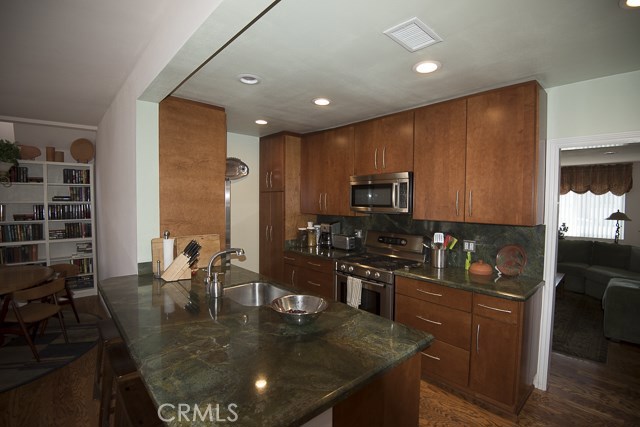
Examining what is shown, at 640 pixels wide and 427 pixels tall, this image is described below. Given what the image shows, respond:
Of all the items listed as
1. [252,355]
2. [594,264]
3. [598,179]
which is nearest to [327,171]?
[252,355]

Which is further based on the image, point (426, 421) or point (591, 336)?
point (591, 336)

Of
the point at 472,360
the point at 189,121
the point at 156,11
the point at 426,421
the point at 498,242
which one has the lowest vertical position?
the point at 426,421

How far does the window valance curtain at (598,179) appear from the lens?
6.07 m

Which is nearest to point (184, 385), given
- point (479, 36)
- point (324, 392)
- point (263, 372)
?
point (263, 372)

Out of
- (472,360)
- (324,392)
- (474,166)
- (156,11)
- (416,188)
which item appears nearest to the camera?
(324,392)

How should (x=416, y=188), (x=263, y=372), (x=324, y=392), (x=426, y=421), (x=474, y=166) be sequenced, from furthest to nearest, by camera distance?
(x=416, y=188), (x=474, y=166), (x=426, y=421), (x=263, y=372), (x=324, y=392)

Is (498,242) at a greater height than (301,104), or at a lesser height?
lesser

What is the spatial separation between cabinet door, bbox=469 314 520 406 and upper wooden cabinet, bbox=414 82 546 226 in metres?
0.78

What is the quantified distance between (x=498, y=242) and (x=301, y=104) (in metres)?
2.15

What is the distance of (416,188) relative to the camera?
290cm

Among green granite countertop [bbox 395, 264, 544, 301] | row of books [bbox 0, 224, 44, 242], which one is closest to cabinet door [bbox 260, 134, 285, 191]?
green granite countertop [bbox 395, 264, 544, 301]

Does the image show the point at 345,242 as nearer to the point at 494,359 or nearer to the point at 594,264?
the point at 494,359

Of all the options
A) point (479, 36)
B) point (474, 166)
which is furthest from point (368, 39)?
point (474, 166)

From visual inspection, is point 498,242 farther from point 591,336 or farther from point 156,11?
point 156,11
